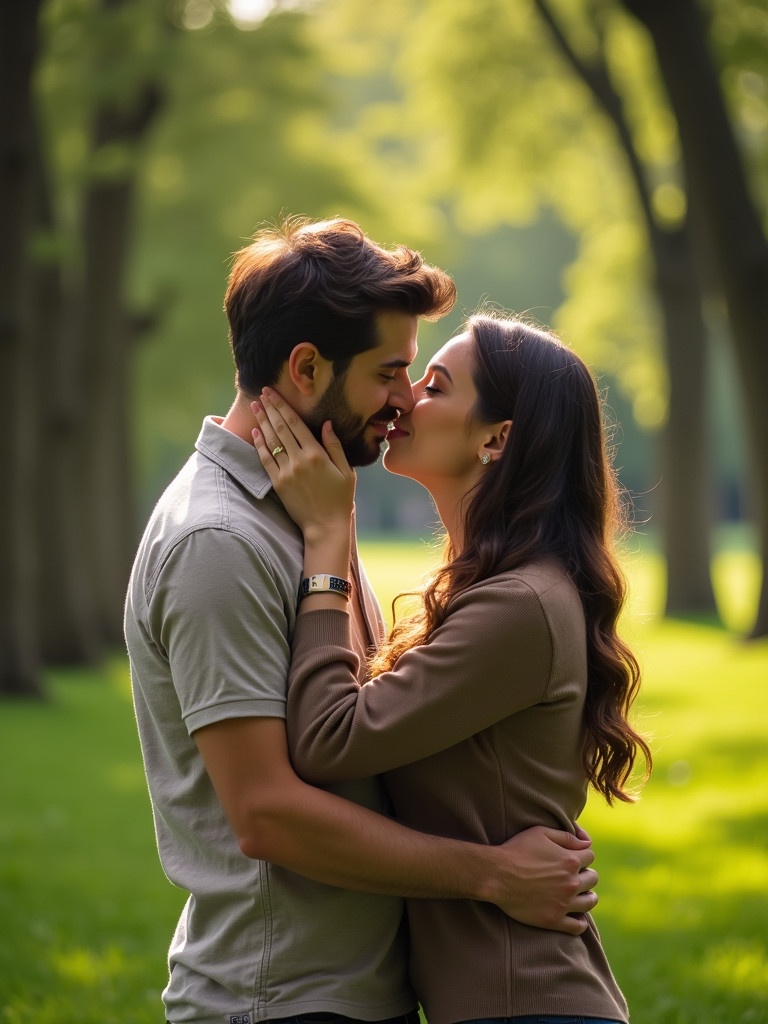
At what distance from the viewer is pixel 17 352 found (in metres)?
12.9

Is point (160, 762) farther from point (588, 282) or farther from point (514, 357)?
point (588, 282)

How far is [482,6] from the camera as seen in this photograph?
22344 millimetres

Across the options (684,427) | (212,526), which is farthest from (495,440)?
(684,427)

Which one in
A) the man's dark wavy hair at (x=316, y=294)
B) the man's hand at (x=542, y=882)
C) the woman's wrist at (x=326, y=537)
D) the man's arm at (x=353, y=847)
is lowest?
the man's hand at (x=542, y=882)

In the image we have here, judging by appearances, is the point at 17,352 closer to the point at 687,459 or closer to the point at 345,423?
the point at 345,423

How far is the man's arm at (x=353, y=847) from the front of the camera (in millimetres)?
2600

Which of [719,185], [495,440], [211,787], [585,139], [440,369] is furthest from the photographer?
[585,139]

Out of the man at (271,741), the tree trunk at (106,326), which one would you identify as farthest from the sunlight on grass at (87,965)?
the tree trunk at (106,326)

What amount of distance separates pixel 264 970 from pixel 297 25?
2166cm

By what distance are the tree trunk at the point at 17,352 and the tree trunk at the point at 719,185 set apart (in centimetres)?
542

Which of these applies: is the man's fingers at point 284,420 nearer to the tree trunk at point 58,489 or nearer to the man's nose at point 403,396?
the man's nose at point 403,396

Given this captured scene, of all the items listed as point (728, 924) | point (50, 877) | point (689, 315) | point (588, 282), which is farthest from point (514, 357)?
point (588, 282)

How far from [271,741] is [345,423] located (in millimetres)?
829

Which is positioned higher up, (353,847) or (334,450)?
(334,450)
